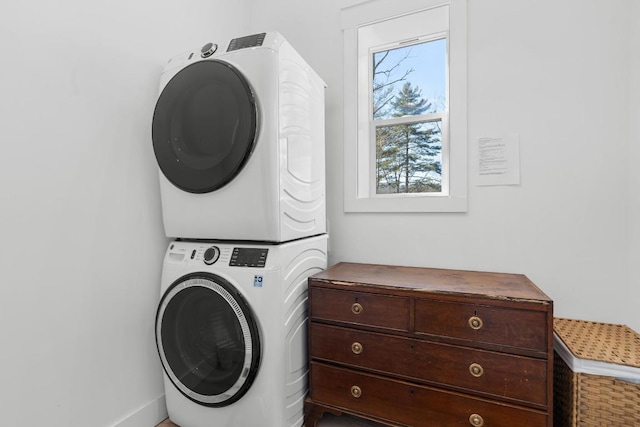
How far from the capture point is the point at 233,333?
→ 1349mm

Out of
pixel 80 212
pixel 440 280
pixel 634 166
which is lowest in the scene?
pixel 440 280

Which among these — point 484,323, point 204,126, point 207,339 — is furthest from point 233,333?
point 484,323

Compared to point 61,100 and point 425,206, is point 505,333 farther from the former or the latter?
point 61,100

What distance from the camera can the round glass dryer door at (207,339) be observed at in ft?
4.26

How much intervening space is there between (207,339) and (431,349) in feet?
3.25

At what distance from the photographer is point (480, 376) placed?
1.21 metres

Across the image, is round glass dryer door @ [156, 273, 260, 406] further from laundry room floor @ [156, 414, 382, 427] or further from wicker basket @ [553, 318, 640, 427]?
wicker basket @ [553, 318, 640, 427]

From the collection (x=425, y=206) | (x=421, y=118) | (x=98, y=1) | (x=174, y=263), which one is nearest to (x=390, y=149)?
(x=421, y=118)

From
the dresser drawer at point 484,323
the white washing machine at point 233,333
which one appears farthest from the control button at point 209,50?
the dresser drawer at point 484,323

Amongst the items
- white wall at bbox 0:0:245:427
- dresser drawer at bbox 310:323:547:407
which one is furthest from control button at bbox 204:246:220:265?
dresser drawer at bbox 310:323:547:407

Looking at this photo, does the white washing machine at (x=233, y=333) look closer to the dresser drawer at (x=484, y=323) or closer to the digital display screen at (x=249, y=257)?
the digital display screen at (x=249, y=257)

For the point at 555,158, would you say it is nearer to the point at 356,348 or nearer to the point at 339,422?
the point at 356,348

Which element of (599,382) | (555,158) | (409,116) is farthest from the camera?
(409,116)

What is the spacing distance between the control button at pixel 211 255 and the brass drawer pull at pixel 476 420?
4.06 feet
